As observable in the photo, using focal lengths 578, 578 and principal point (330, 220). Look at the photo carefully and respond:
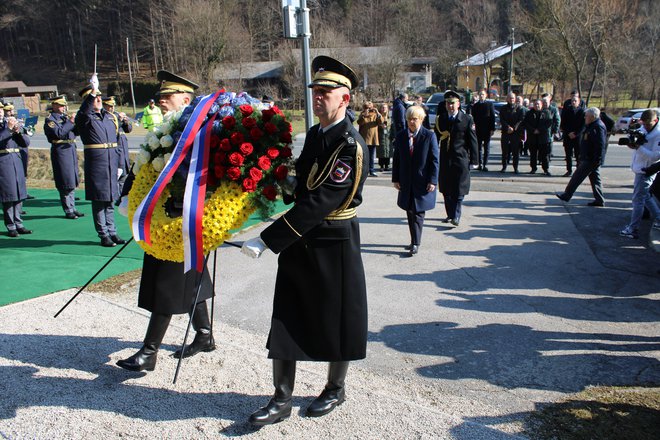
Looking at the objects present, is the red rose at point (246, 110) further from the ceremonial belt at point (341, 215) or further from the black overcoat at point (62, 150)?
the black overcoat at point (62, 150)

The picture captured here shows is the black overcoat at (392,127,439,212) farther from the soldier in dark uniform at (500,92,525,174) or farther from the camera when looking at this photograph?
the soldier in dark uniform at (500,92,525,174)

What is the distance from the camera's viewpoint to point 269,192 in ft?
11.6

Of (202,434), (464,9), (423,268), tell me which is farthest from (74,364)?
(464,9)

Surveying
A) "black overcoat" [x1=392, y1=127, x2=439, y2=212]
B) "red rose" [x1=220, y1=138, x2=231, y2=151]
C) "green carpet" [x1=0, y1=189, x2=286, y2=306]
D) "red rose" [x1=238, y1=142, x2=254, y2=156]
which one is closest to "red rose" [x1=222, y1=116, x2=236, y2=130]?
"red rose" [x1=220, y1=138, x2=231, y2=151]

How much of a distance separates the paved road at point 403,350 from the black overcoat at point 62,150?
369cm

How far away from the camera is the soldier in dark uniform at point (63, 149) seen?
9352 mm

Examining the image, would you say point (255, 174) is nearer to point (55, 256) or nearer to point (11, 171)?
point (55, 256)

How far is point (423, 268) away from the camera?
267 inches

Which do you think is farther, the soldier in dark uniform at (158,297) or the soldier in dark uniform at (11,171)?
the soldier in dark uniform at (11,171)

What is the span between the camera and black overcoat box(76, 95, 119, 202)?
25.4 feet

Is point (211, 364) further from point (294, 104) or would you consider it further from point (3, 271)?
point (294, 104)

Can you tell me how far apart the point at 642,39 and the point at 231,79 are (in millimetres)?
29358

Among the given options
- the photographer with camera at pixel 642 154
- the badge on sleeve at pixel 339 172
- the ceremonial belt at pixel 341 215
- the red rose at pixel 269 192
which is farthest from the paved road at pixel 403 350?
the badge on sleeve at pixel 339 172

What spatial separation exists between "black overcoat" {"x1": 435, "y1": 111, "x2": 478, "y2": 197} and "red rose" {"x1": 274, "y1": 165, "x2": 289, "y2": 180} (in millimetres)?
5322
